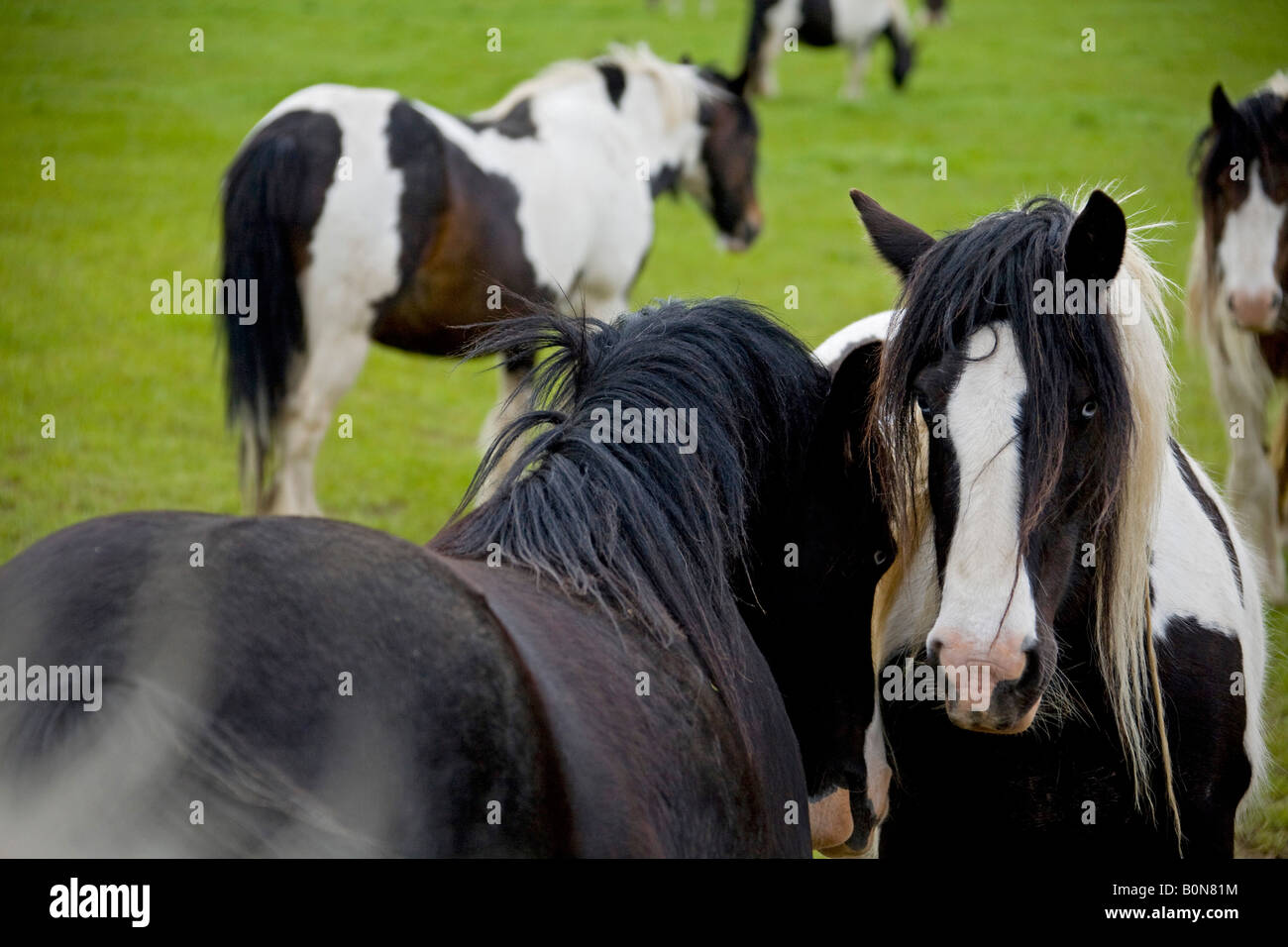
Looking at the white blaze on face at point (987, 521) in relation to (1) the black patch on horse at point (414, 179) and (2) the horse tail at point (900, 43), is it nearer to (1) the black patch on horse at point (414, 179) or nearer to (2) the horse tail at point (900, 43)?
(1) the black patch on horse at point (414, 179)

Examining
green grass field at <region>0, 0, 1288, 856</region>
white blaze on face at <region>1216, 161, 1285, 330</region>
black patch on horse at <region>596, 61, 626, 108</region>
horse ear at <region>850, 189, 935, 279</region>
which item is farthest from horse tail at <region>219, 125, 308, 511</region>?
white blaze on face at <region>1216, 161, 1285, 330</region>

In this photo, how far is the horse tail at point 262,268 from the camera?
5441 millimetres

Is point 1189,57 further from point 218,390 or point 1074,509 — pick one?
point 1074,509

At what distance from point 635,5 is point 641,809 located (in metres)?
21.0

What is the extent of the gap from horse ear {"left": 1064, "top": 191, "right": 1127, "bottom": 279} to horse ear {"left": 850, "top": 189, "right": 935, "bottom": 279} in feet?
1.11

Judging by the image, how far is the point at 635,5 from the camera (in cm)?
2086

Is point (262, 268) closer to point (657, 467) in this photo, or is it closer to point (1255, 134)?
point (657, 467)

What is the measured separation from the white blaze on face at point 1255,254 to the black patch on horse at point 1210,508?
9.68 ft

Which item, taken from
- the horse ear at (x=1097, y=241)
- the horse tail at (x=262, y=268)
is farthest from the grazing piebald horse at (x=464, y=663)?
the horse tail at (x=262, y=268)

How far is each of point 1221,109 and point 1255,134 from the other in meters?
0.18

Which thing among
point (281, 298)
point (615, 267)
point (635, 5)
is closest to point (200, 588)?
point (281, 298)

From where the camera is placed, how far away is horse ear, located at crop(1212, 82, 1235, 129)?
5.19 meters

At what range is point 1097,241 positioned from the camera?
6.80 feet
